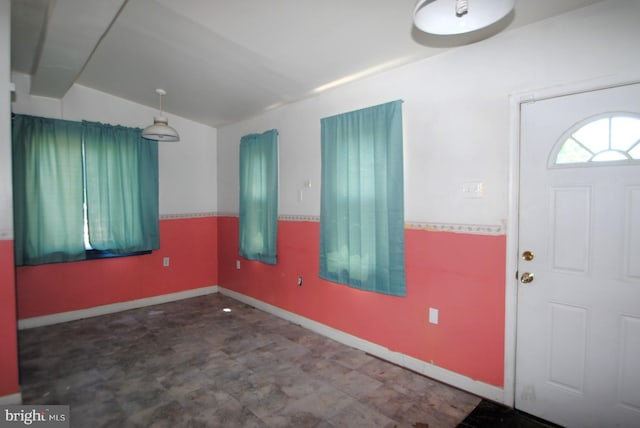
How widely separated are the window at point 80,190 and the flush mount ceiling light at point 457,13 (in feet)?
13.3

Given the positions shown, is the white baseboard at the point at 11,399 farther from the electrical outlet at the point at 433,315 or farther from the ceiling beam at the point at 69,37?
the electrical outlet at the point at 433,315

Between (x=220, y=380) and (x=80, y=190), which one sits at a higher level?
(x=80, y=190)

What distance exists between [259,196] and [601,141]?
3374mm

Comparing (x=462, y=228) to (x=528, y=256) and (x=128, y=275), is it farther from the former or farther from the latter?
(x=128, y=275)

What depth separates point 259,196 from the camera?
4234mm

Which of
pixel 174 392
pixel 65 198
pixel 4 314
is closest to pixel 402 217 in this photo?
pixel 174 392

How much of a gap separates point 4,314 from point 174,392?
1.31 meters

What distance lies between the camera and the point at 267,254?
4.13 m

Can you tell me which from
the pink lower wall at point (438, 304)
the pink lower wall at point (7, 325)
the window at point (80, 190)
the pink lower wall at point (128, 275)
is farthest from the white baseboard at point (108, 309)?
the pink lower wall at point (438, 304)

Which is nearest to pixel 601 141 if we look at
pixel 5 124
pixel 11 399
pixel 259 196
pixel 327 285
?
pixel 327 285

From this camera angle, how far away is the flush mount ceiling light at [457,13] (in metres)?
1.33

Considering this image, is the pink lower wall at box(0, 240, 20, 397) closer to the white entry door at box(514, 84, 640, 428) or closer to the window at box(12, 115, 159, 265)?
the window at box(12, 115, 159, 265)

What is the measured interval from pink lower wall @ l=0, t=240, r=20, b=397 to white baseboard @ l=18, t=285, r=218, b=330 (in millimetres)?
1752

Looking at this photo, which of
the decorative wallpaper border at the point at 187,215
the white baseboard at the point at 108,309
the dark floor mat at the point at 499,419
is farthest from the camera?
the decorative wallpaper border at the point at 187,215
